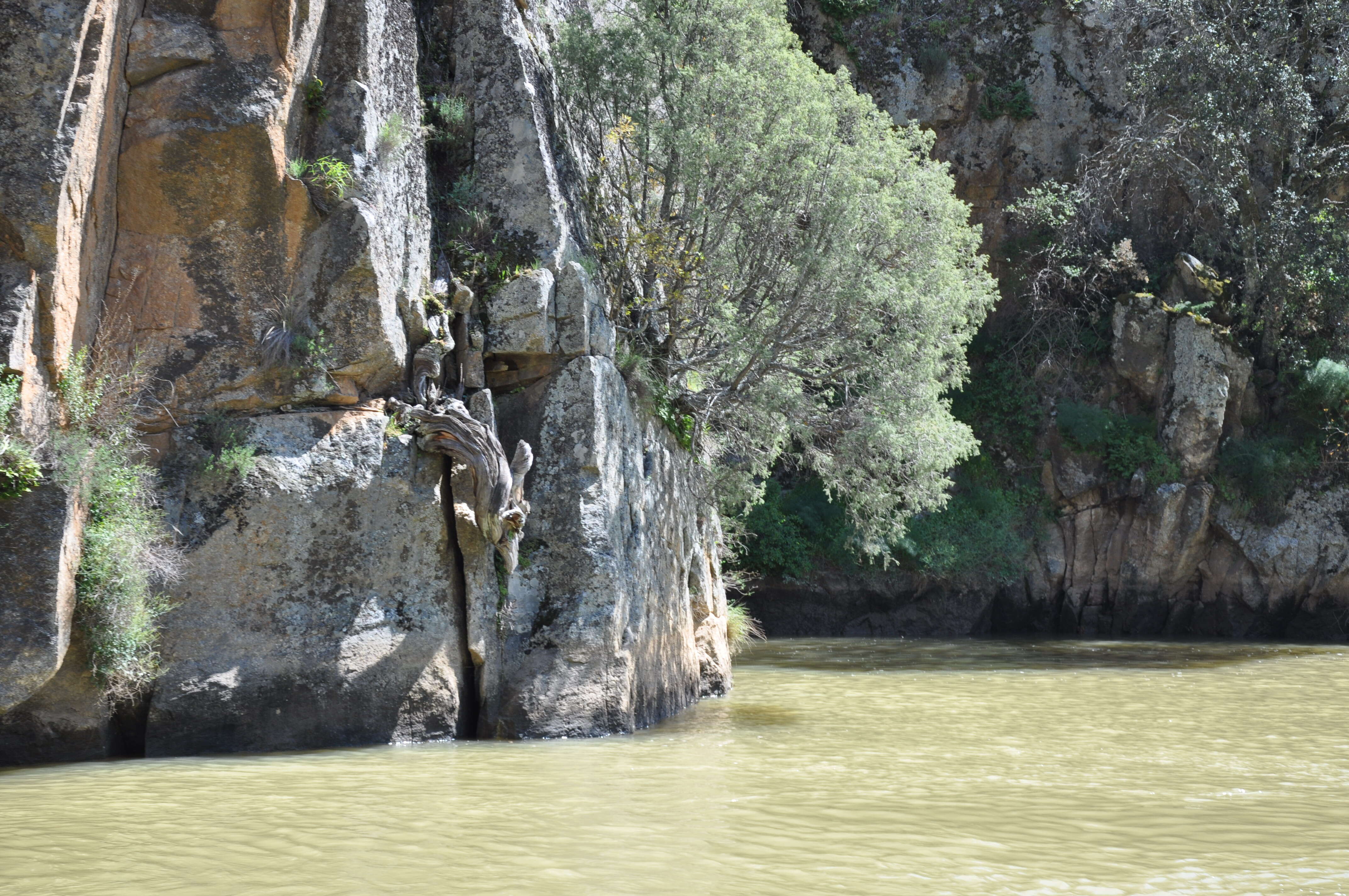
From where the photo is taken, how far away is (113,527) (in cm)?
802

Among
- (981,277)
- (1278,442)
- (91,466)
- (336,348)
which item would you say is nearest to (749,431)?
(981,277)

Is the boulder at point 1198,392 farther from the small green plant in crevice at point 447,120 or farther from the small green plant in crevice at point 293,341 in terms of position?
the small green plant in crevice at point 293,341

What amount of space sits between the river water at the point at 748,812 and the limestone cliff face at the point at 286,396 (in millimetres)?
537

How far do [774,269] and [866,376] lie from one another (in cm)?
187

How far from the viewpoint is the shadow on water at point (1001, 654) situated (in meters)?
15.1

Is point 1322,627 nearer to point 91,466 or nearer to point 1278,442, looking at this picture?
point 1278,442

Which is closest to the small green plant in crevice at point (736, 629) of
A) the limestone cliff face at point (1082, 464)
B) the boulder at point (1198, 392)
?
the limestone cliff face at point (1082, 464)

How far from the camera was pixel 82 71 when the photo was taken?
783 cm

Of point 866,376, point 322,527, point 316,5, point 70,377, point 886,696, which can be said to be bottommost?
point 886,696

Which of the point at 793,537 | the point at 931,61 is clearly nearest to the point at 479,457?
the point at 793,537

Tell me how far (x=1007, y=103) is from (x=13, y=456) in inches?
818

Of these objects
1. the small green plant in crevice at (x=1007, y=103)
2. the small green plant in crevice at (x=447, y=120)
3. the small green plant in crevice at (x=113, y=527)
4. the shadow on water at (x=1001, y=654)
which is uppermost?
the small green plant in crevice at (x=1007, y=103)

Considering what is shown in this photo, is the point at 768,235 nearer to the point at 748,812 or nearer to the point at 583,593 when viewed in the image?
the point at 583,593

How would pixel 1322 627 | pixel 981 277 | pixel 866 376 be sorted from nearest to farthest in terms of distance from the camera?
pixel 866 376 < pixel 981 277 < pixel 1322 627
